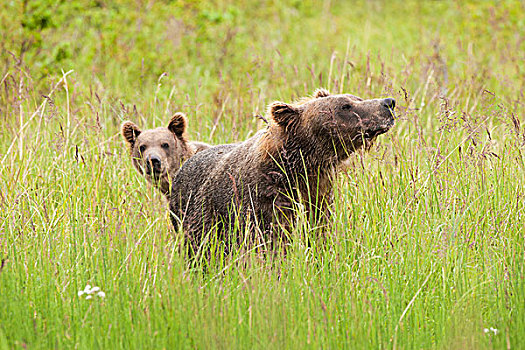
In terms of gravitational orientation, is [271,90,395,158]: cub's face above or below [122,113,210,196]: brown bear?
above

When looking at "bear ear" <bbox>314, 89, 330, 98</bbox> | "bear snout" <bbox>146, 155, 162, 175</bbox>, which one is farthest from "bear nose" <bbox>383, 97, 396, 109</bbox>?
"bear snout" <bbox>146, 155, 162, 175</bbox>

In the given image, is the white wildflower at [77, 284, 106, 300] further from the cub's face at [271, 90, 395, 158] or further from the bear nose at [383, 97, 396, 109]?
the bear nose at [383, 97, 396, 109]

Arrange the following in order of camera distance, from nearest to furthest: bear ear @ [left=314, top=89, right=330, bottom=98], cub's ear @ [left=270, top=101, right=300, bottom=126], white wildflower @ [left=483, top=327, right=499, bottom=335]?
white wildflower @ [left=483, top=327, right=499, bottom=335], cub's ear @ [left=270, top=101, right=300, bottom=126], bear ear @ [left=314, top=89, right=330, bottom=98]

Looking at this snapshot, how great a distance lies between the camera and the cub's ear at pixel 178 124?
7016mm

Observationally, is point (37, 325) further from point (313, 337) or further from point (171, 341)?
point (313, 337)

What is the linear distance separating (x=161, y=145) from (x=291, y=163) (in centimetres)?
214

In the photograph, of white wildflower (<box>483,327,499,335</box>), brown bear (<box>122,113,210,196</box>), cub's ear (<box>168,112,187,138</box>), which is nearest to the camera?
white wildflower (<box>483,327,499,335</box>)

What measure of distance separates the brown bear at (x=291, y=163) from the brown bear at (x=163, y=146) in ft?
4.53

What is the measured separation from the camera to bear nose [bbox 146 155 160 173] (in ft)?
22.0

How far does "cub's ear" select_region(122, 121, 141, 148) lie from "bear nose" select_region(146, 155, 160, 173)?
0.35 meters

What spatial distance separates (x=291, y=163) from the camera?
17.3ft

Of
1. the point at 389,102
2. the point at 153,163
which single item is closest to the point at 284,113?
the point at 389,102

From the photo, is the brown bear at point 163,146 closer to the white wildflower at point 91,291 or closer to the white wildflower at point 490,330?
the white wildflower at point 91,291

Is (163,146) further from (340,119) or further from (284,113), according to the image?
(340,119)
